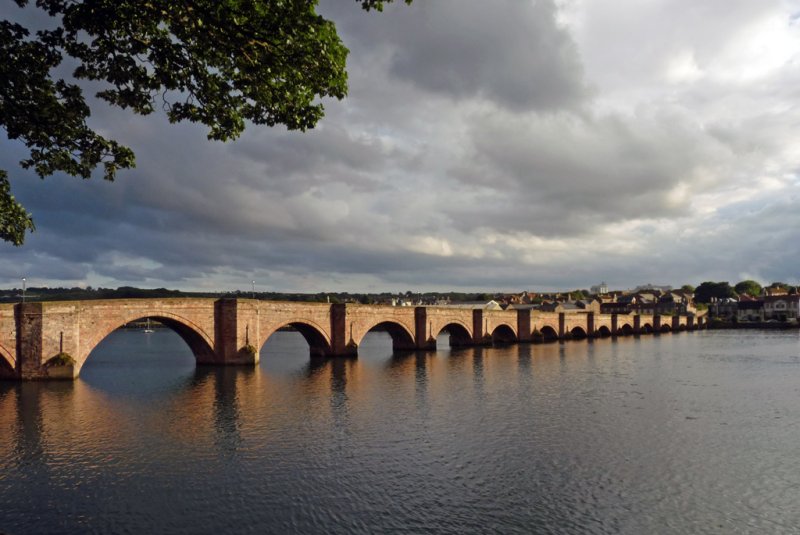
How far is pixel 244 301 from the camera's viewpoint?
39.7 meters

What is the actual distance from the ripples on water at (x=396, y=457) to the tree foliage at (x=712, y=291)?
552 ft

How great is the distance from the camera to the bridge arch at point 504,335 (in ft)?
244

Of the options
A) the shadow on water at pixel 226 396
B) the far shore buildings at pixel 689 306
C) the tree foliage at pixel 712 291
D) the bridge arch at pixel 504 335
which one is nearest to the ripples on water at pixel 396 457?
the shadow on water at pixel 226 396

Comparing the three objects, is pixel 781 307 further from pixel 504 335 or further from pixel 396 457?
pixel 396 457

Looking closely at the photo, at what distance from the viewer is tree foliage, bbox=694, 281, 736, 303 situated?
582ft

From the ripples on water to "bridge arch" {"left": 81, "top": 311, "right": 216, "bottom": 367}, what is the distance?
97.5 inches

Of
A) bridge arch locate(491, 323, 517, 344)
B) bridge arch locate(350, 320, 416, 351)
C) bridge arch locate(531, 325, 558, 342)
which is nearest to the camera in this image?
bridge arch locate(350, 320, 416, 351)

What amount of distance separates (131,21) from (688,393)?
3323 cm

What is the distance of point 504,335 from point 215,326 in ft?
156

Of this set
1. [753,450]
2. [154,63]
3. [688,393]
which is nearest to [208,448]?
[154,63]

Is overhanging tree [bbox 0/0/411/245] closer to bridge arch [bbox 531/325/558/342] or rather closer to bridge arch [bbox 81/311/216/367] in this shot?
bridge arch [bbox 81/311/216/367]

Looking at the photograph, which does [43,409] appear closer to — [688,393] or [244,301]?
[244,301]

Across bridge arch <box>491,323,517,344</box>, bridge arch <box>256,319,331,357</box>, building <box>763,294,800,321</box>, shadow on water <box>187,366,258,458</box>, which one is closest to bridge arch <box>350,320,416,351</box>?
bridge arch <box>256,319,331,357</box>

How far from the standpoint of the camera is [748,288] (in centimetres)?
18912
